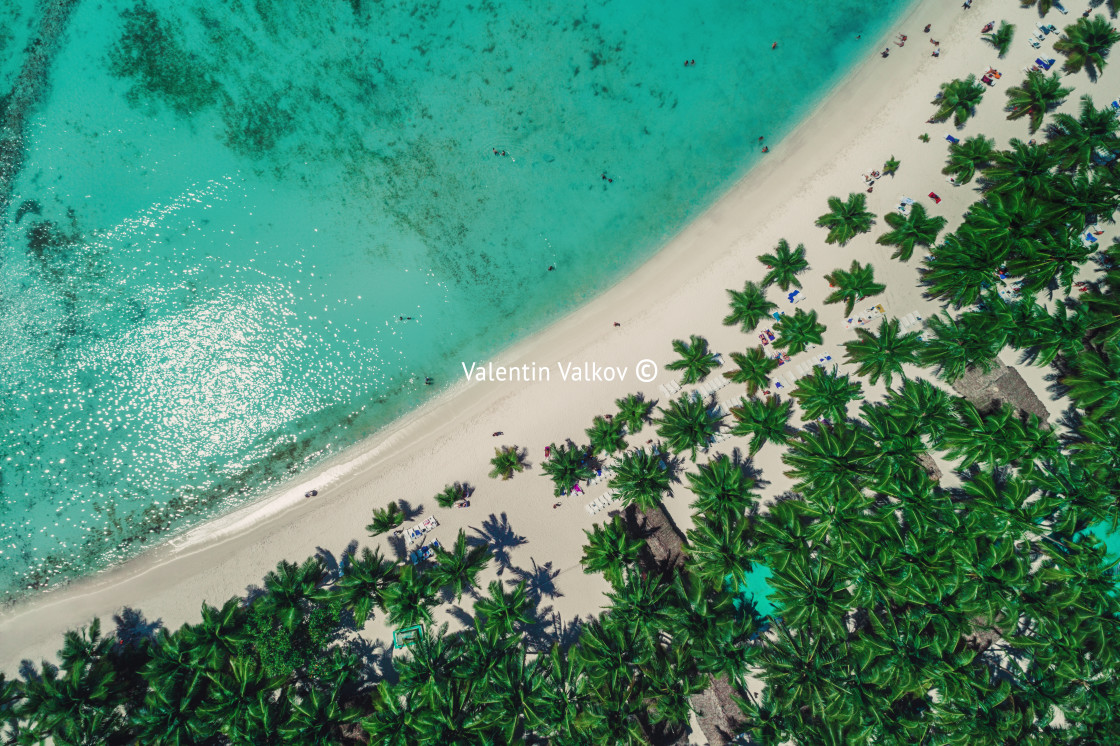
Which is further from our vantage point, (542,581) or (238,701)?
(542,581)

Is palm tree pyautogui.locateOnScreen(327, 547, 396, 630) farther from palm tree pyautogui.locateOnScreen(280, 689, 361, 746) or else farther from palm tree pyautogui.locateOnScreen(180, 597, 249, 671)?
palm tree pyautogui.locateOnScreen(180, 597, 249, 671)

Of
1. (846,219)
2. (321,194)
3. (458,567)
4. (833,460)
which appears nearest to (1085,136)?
(846,219)

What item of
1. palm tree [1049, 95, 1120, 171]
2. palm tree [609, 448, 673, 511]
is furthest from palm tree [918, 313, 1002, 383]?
palm tree [609, 448, 673, 511]

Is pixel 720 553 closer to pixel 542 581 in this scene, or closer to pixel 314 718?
pixel 542 581

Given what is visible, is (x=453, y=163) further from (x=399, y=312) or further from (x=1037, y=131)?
(x=1037, y=131)

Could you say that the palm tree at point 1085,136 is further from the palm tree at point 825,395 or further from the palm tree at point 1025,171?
the palm tree at point 825,395

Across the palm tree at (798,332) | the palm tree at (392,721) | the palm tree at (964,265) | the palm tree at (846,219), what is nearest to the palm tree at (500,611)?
the palm tree at (392,721)
